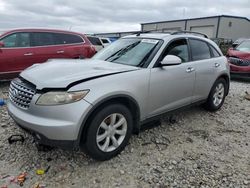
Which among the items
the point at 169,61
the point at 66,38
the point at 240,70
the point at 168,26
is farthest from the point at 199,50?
the point at 168,26

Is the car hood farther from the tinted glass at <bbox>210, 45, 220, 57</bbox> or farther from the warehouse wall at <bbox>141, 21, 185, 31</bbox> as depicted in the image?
the warehouse wall at <bbox>141, 21, 185, 31</bbox>

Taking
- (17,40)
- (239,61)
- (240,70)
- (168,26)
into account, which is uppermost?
(17,40)

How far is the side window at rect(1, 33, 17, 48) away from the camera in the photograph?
23.3 feet

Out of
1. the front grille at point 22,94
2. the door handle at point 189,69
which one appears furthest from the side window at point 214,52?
the front grille at point 22,94

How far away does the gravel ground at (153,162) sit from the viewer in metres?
3.14

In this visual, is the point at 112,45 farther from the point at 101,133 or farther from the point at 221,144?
the point at 221,144

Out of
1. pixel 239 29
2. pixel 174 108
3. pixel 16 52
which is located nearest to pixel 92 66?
pixel 174 108

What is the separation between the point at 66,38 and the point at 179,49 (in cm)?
476

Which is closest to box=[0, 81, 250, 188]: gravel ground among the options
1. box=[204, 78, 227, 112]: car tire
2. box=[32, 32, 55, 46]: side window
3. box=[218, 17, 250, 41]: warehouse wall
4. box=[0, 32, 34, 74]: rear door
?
box=[204, 78, 227, 112]: car tire

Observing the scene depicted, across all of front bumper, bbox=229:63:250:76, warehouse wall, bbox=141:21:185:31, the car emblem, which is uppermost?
the car emblem

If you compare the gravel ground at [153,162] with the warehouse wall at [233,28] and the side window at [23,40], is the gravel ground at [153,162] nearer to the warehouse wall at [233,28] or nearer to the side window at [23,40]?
the side window at [23,40]

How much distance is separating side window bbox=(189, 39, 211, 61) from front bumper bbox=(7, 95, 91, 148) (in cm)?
263

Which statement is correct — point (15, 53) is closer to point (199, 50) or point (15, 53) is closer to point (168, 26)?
point (199, 50)

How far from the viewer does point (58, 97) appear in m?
3.02
